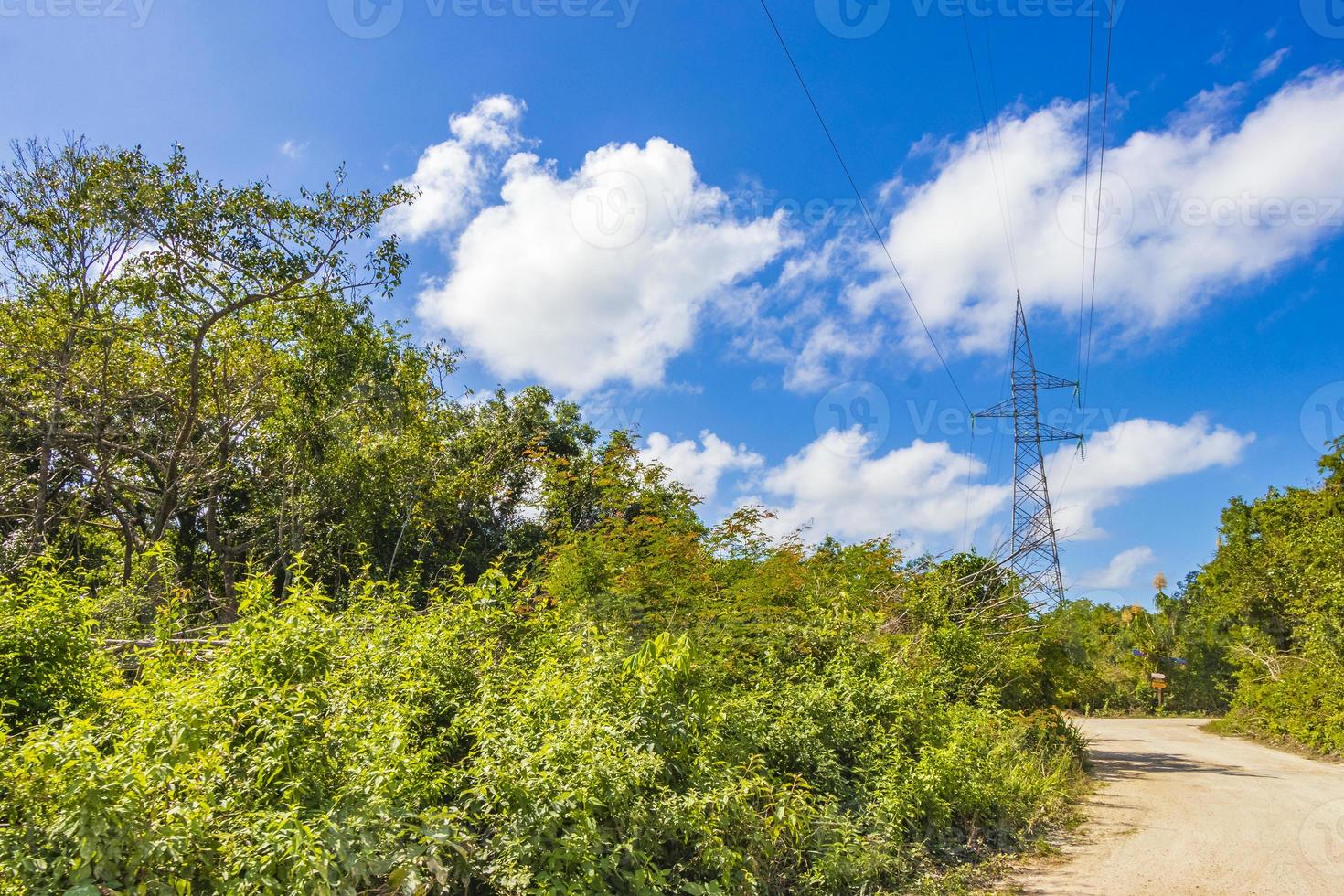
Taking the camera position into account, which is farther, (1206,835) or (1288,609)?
(1288,609)

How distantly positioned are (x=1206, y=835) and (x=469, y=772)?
796cm

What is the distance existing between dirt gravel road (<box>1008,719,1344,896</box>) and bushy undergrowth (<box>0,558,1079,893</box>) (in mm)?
965

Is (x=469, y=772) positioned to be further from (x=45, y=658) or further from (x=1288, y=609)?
(x=1288, y=609)

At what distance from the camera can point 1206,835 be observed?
7.82 metres

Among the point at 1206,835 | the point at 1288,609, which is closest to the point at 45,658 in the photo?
the point at 1206,835

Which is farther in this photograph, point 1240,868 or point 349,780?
point 1240,868

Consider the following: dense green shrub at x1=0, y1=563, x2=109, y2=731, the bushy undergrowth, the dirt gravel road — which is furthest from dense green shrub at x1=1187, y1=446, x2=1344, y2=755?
dense green shrub at x1=0, y1=563, x2=109, y2=731

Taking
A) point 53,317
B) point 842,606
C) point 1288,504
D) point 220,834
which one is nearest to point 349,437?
point 53,317

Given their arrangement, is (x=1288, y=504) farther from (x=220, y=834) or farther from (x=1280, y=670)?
(x=220, y=834)

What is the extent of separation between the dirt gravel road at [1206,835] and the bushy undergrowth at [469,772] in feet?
3.16

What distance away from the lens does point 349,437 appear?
1755cm

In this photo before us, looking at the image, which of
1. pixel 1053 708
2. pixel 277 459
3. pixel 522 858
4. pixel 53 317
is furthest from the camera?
pixel 277 459

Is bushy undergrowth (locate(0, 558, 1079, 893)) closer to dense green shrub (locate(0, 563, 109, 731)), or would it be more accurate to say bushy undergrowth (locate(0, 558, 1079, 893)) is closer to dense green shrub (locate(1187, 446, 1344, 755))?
dense green shrub (locate(0, 563, 109, 731))

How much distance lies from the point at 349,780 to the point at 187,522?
57.2ft
